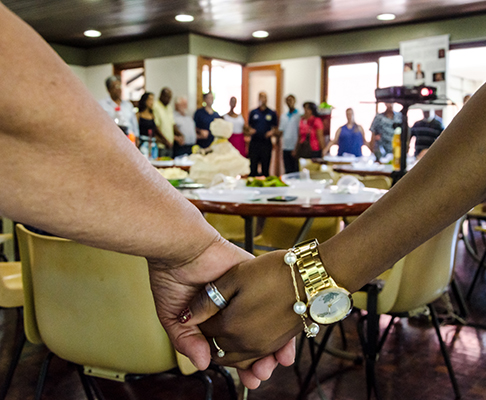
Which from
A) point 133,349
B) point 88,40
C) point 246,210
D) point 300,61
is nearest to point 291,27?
point 300,61

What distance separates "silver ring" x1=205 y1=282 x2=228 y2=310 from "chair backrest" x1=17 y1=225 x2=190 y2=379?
0.32 m

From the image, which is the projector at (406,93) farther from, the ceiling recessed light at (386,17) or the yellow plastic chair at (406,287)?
the ceiling recessed light at (386,17)

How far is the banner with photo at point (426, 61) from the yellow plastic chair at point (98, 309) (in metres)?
8.01

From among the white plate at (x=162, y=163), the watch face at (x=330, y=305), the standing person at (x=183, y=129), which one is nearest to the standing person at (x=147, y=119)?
the standing person at (x=183, y=129)

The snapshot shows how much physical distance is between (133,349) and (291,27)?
8764 mm

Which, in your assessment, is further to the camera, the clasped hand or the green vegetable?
the green vegetable

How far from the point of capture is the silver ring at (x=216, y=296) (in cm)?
90

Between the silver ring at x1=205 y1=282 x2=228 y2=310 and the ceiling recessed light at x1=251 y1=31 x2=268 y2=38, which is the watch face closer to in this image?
the silver ring at x1=205 y1=282 x2=228 y2=310

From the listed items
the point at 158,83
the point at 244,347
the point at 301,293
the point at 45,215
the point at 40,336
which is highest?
the point at 158,83

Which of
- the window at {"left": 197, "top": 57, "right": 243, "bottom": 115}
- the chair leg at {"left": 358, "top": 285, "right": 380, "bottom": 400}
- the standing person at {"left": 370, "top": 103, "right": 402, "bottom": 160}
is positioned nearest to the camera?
the chair leg at {"left": 358, "top": 285, "right": 380, "bottom": 400}

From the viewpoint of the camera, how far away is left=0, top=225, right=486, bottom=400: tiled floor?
199 cm

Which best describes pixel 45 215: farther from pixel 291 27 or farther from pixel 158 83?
pixel 158 83

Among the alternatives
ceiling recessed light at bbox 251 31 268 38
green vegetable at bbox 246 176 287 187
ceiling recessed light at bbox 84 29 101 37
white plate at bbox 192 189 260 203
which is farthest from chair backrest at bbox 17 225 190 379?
ceiling recessed light at bbox 84 29 101 37

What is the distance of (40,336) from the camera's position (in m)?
1.41
